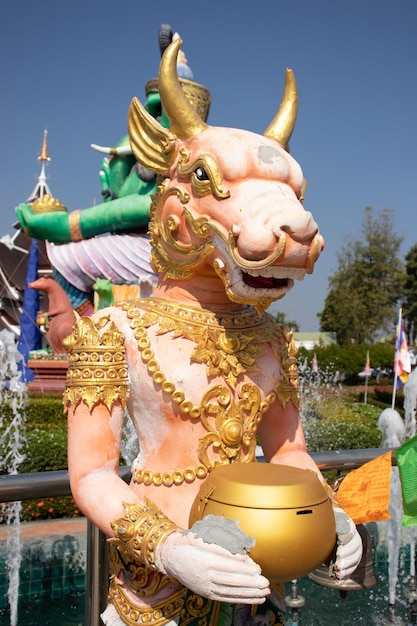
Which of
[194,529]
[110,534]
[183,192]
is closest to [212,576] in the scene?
[194,529]

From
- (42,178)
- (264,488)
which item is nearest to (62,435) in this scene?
(264,488)

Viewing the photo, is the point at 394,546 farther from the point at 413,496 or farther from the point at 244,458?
the point at 244,458

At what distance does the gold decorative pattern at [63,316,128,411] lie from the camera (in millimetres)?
1579

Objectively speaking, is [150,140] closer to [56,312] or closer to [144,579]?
[144,579]

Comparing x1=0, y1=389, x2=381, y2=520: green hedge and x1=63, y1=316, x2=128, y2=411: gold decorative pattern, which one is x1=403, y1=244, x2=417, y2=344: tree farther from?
x1=63, y1=316, x2=128, y2=411: gold decorative pattern

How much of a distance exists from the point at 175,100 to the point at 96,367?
831 mm

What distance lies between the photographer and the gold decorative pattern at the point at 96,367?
158 centimetres

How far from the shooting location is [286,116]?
75.7 inches

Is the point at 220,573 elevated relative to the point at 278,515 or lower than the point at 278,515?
lower

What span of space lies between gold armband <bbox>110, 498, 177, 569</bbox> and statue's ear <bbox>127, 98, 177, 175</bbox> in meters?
1.01

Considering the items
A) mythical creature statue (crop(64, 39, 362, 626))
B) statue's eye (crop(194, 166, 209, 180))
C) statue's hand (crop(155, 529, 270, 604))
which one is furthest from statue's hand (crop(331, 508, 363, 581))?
statue's eye (crop(194, 166, 209, 180))

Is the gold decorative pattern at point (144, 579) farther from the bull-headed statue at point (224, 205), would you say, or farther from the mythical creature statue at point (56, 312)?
the mythical creature statue at point (56, 312)

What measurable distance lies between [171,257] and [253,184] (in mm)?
342

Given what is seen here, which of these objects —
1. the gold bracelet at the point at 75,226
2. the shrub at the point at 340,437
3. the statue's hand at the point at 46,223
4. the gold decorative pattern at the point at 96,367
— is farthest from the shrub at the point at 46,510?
the statue's hand at the point at 46,223
